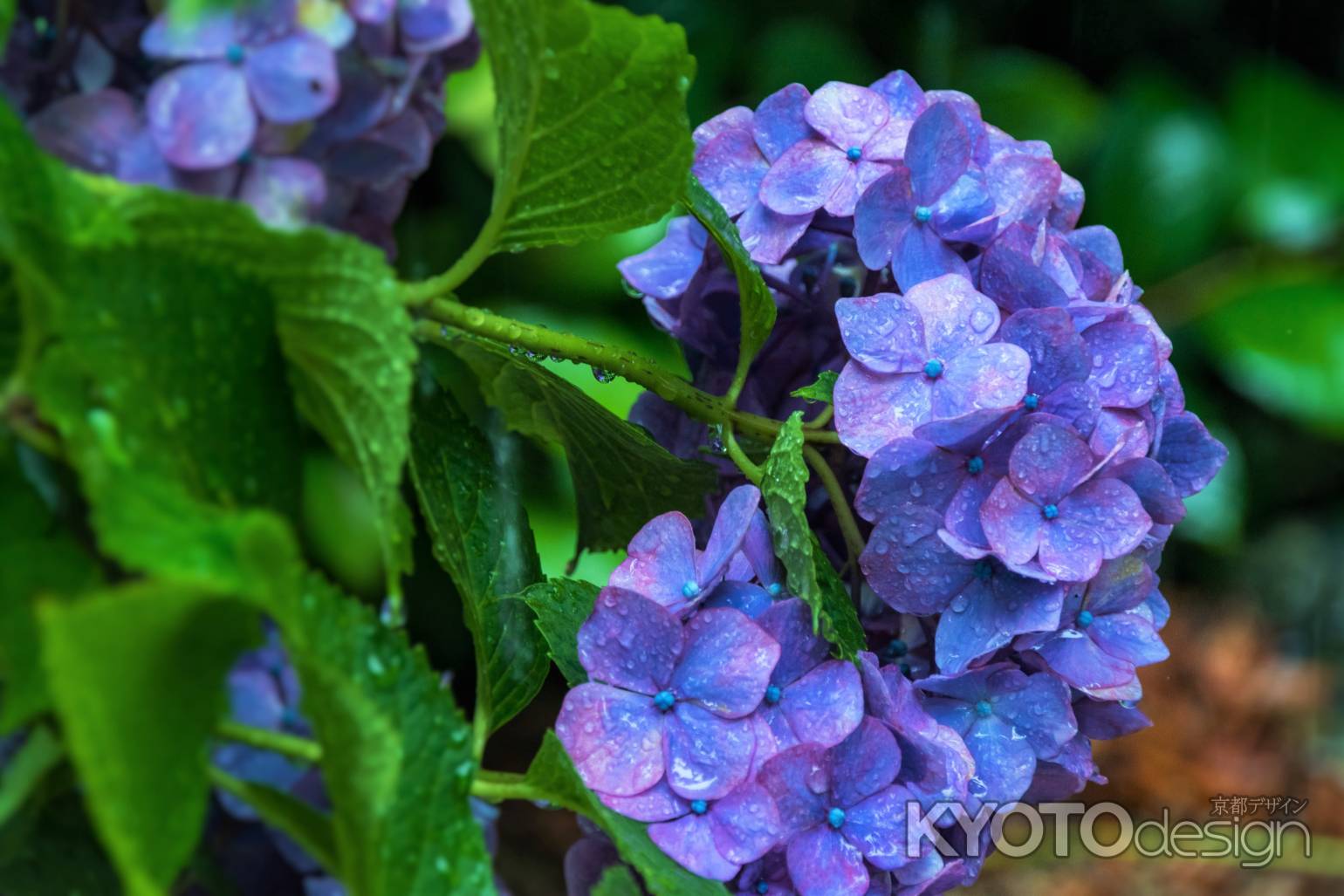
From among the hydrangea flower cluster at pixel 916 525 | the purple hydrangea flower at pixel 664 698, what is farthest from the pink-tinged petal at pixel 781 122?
the purple hydrangea flower at pixel 664 698

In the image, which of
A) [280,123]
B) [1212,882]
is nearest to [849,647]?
[280,123]

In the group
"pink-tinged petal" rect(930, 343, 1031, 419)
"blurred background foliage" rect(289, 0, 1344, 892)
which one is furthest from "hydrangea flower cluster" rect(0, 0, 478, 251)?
"blurred background foliage" rect(289, 0, 1344, 892)

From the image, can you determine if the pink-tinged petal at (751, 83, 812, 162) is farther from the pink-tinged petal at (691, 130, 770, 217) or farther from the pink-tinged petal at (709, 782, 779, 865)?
the pink-tinged petal at (709, 782, 779, 865)

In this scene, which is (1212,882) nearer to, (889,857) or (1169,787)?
(1169,787)

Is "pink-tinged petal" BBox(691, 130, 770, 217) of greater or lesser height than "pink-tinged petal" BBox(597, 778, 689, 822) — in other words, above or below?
above

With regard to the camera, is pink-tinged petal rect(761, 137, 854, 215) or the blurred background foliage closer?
pink-tinged petal rect(761, 137, 854, 215)

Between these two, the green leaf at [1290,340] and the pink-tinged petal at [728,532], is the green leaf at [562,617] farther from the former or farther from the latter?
the green leaf at [1290,340]
